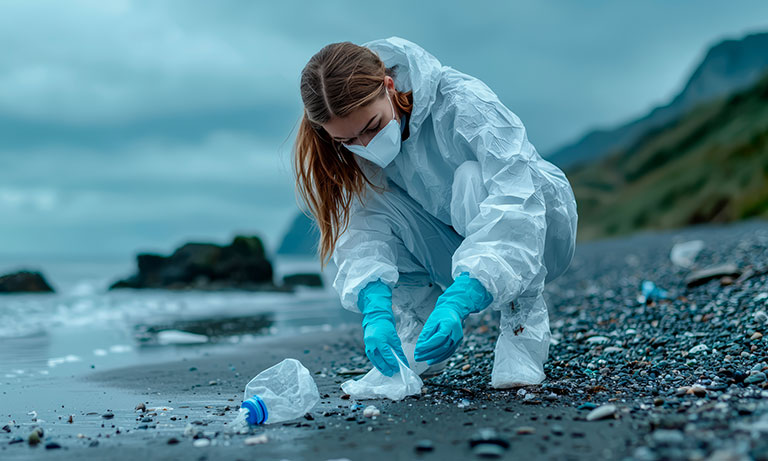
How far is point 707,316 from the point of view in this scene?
13.4 feet

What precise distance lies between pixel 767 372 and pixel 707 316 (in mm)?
1513

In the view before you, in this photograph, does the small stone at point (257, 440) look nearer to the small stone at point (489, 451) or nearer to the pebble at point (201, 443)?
the pebble at point (201, 443)

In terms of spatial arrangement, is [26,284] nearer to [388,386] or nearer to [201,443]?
[388,386]

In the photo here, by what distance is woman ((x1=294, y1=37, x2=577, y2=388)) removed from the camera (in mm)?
2748

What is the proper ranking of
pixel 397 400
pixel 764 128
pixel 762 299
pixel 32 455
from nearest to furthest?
pixel 32 455 → pixel 397 400 → pixel 762 299 → pixel 764 128

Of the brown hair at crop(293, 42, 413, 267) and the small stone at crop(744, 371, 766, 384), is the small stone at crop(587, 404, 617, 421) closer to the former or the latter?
the small stone at crop(744, 371, 766, 384)

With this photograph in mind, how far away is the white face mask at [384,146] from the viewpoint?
9.86ft

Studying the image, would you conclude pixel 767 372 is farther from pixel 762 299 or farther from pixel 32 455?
pixel 32 455

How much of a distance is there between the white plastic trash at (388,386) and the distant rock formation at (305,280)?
52.1 feet

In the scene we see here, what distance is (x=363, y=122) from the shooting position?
294cm

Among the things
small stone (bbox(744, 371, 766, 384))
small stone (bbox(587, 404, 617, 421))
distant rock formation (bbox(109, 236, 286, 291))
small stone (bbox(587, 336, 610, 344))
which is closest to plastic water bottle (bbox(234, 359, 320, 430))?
small stone (bbox(587, 404, 617, 421))

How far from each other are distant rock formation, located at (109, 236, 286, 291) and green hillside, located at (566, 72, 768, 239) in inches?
850

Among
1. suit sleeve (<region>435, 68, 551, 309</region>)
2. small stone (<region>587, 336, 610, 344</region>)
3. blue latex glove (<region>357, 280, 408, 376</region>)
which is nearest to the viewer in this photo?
suit sleeve (<region>435, 68, 551, 309</region>)

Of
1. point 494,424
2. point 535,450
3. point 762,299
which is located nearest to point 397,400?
point 494,424
